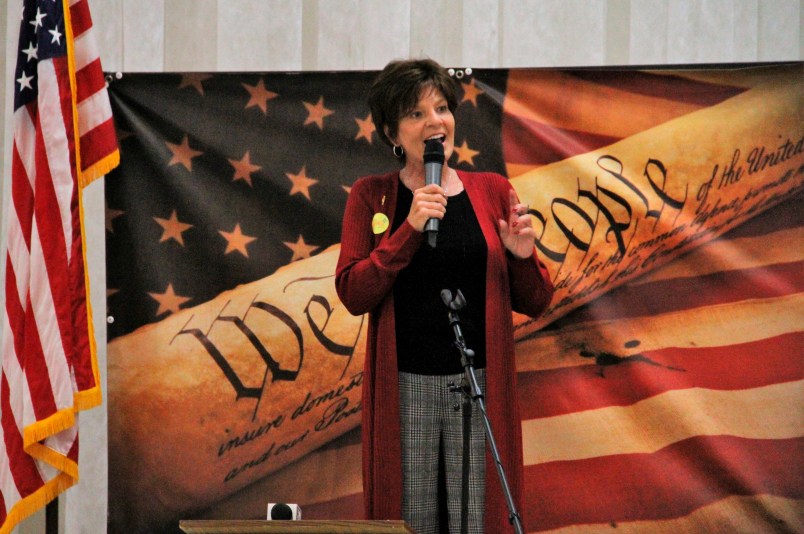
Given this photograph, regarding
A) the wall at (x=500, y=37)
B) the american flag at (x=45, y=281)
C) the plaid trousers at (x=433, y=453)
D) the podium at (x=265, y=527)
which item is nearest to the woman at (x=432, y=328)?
the plaid trousers at (x=433, y=453)

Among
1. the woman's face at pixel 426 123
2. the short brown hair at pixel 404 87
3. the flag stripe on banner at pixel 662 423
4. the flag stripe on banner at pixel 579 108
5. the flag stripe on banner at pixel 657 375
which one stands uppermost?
the flag stripe on banner at pixel 579 108

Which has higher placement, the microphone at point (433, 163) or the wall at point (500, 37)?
the wall at point (500, 37)

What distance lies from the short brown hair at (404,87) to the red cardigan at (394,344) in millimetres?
239

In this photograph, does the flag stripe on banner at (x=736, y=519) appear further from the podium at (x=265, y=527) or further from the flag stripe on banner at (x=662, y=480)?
the podium at (x=265, y=527)

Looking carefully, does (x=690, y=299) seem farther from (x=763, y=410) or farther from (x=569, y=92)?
(x=569, y=92)

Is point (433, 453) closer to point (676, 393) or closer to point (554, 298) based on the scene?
point (554, 298)

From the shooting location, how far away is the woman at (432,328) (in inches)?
90.6

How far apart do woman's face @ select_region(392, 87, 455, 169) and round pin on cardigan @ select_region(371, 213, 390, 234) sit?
174 millimetres

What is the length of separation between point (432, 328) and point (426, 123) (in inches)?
20.1

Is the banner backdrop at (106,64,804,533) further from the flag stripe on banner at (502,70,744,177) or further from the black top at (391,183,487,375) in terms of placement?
the black top at (391,183,487,375)

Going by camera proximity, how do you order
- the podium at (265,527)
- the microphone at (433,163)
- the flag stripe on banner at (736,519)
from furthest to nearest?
the flag stripe on banner at (736,519), the microphone at (433,163), the podium at (265,527)

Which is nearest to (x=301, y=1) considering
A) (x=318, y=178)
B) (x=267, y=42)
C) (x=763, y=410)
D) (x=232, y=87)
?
(x=267, y=42)

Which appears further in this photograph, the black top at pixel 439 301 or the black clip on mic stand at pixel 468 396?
the black top at pixel 439 301

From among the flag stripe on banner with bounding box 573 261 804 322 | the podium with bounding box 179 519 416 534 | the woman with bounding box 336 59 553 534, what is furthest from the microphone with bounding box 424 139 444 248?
the flag stripe on banner with bounding box 573 261 804 322
